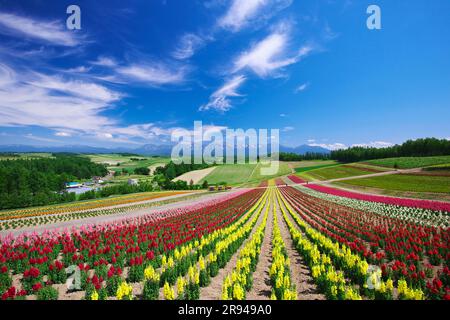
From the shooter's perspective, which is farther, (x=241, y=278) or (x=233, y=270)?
(x=233, y=270)

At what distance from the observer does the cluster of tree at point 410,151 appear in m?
81.7

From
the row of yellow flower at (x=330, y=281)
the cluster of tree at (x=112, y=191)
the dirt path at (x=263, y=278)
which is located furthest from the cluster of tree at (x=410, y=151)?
the row of yellow flower at (x=330, y=281)

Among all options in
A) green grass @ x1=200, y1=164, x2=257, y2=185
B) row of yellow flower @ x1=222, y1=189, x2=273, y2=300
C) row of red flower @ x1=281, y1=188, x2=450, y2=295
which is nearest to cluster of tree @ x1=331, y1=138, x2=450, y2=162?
green grass @ x1=200, y1=164, x2=257, y2=185

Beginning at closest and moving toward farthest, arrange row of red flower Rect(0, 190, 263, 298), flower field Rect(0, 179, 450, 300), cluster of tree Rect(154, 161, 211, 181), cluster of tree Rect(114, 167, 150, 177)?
flower field Rect(0, 179, 450, 300), row of red flower Rect(0, 190, 263, 298), cluster of tree Rect(154, 161, 211, 181), cluster of tree Rect(114, 167, 150, 177)

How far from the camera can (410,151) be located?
90.4 m

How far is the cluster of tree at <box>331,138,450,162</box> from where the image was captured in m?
81.7

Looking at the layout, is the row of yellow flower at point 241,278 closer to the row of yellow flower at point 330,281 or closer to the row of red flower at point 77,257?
the row of yellow flower at point 330,281

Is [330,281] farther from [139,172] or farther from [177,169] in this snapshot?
[139,172]

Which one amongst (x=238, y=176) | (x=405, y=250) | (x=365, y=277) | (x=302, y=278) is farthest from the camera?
(x=238, y=176)

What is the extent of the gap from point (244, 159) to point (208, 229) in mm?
122881

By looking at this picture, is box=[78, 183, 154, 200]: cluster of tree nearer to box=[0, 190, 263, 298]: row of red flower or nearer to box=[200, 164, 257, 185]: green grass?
box=[200, 164, 257, 185]: green grass

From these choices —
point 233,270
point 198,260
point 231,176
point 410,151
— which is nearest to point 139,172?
point 231,176
